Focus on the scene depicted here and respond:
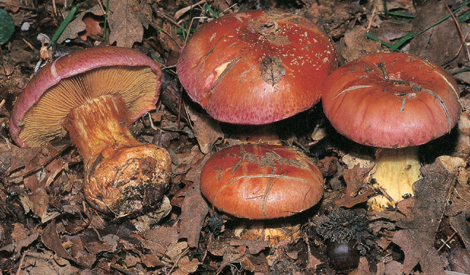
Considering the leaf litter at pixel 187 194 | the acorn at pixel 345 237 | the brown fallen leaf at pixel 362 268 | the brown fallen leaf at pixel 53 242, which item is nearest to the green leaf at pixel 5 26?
the leaf litter at pixel 187 194

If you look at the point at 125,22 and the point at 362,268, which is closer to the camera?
the point at 362,268

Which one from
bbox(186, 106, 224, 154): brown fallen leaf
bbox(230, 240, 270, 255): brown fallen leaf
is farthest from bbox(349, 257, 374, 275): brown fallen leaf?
bbox(186, 106, 224, 154): brown fallen leaf

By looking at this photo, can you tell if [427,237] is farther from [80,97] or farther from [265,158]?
[80,97]

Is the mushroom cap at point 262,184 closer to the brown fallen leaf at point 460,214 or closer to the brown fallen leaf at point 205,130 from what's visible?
the brown fallen leaf at point 205,130

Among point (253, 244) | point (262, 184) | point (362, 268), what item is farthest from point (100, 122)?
point (362, 268)

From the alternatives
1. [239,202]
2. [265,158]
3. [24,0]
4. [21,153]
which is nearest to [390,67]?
[265,158]

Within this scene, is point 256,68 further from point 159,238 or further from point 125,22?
point 125,22

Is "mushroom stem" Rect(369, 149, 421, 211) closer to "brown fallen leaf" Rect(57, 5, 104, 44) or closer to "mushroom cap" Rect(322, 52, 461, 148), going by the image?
"mushroom cap" Rect(322, 52, 461, 148)
